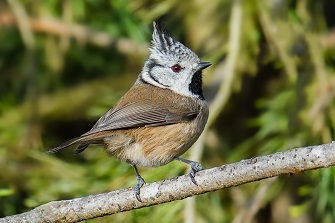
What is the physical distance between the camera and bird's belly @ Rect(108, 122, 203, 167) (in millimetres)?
3666

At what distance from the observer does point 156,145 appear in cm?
366

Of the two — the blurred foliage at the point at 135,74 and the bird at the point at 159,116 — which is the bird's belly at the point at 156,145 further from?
the blurred foliage at the point at 135,74

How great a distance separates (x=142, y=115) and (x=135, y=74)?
214 centimetres

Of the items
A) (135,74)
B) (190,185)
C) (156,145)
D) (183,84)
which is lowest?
(190,185)

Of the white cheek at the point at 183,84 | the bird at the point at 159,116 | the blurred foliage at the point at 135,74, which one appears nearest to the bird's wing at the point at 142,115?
the bird at the point at 159,116

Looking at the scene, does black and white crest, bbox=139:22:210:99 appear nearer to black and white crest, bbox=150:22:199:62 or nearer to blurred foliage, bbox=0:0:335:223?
black and white crest, bbox=150:22:199:62

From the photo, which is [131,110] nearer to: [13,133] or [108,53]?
[13,133]

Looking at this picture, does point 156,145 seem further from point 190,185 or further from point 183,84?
point 190,185

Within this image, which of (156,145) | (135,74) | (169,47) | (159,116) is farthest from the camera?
(135,74)

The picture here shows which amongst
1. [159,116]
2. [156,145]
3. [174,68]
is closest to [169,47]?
[174,68]

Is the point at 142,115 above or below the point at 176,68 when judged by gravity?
below

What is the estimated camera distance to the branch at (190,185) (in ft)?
8.99

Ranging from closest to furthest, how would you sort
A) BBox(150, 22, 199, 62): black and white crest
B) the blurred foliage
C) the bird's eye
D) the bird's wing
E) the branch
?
the branch < the bird's wing < BBox(150, 22, 199, 62): black and white crest < the bird's eye < the blurred foliage

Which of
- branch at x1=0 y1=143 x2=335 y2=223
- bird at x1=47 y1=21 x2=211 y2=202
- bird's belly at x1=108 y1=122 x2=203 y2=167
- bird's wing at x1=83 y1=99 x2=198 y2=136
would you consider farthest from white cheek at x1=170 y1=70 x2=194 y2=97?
branch at x1=0 y1=143 x2=335 y2=223
